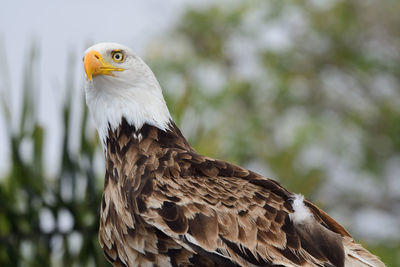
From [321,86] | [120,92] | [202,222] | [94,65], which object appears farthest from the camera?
[321,86]

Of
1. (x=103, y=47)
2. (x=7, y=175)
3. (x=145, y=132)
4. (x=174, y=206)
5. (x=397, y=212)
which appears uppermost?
(x=103, y=47)

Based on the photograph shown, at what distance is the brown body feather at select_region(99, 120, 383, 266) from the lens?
10.7 feet

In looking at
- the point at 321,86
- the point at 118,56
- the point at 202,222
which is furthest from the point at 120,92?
the point at 321,86

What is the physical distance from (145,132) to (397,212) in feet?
53.2

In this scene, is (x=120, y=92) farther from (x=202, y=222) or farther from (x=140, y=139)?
(x=202, y=222)

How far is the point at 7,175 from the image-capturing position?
573 centimetres

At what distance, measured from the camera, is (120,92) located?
3967mm

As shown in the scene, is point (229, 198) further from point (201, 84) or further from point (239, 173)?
point (201, 84)

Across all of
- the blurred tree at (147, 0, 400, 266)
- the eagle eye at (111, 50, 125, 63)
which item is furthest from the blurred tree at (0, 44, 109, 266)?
the blurred tree at (147, 0, 400, 266)

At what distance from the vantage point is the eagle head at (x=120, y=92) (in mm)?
3916

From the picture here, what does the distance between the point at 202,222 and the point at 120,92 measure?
1.15m

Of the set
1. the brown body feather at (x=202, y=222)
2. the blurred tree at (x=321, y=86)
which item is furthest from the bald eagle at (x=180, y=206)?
the blurred tree at (x=321, y=86)

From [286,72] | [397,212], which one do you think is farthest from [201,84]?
[397,212]

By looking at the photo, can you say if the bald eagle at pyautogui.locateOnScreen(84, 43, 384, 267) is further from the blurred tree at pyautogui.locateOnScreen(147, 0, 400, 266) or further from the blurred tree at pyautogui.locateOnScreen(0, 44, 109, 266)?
the blurred tree at pyautogui.locateOnScreen(147, 0, 400, 266)
